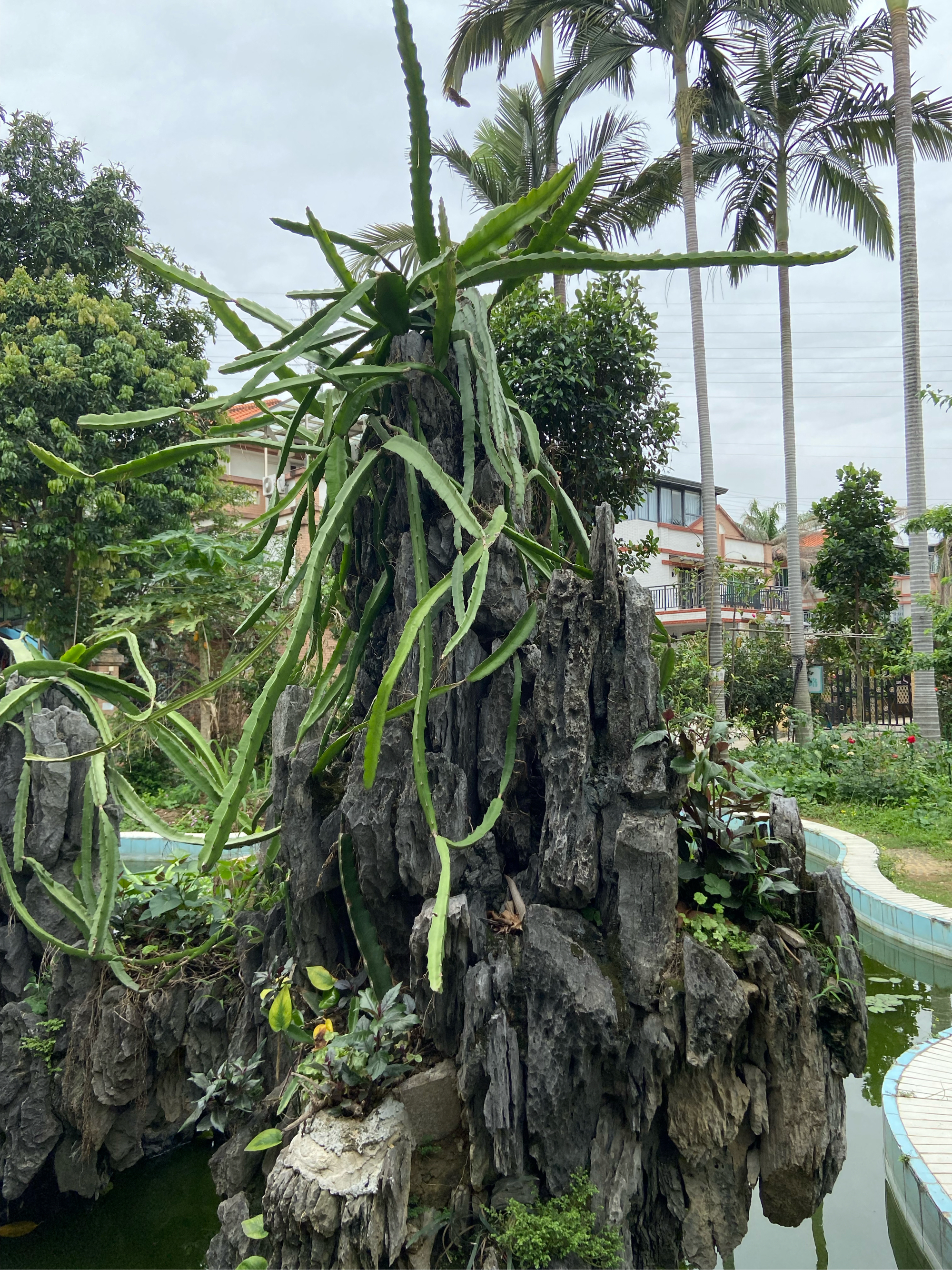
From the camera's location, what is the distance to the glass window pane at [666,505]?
83.0ft

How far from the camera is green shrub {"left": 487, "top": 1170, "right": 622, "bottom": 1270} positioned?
7.88 ft

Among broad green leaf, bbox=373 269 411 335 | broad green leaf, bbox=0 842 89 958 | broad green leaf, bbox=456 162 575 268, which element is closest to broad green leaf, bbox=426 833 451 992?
broad green leaf, bbox=0 842 89 958

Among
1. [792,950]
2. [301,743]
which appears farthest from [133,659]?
[792,950]

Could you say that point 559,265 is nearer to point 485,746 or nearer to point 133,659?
point 485,746

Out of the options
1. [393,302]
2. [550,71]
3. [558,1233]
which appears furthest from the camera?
[550,71]

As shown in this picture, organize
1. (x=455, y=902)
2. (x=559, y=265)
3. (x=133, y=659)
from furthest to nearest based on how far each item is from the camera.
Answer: (x=133, y=659)
(x=559, y=265)
(x=455, y=902)

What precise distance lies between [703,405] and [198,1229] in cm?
1214

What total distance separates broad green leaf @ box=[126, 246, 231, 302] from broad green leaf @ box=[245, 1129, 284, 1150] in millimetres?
3055

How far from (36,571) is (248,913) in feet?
28.8

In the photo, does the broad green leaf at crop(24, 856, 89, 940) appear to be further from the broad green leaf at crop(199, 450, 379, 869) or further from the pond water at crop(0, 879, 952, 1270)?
the pond water at crop(0, 879, 952, 1270)

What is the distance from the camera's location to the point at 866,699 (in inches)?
647

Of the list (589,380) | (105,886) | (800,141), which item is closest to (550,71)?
(800,141)

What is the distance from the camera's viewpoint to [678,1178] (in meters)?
2.70

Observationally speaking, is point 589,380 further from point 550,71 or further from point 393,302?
point 550,71
